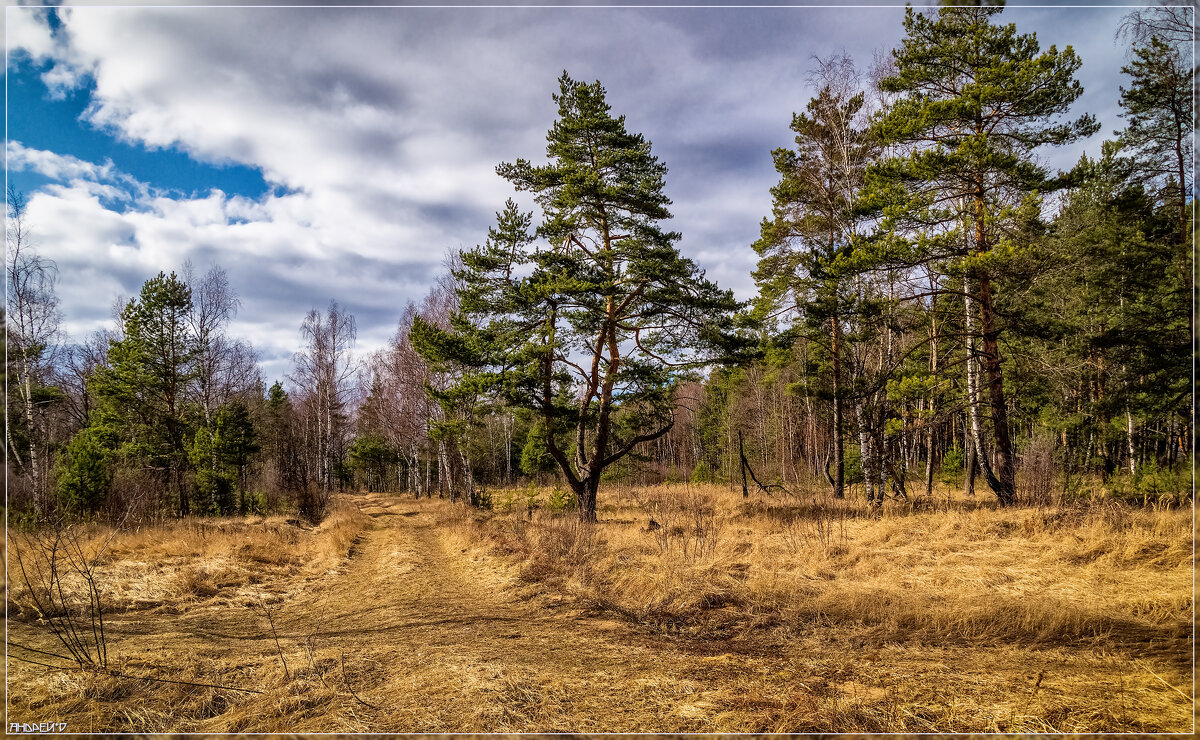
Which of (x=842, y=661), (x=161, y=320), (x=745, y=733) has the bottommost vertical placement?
(x=842, y=661)

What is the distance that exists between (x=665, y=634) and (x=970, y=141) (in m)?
10.9

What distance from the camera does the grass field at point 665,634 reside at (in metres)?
3.08

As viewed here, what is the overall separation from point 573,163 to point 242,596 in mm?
12045

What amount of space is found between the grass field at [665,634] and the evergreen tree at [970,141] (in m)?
5.32

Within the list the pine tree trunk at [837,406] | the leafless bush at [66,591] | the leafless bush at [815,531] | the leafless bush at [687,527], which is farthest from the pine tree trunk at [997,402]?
the leafless bush at [66,591]

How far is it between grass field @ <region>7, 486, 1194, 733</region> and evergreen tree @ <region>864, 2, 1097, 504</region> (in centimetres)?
532

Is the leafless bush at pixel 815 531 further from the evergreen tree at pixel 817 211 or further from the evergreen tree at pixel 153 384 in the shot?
the evergreen tree at pixel 153 384

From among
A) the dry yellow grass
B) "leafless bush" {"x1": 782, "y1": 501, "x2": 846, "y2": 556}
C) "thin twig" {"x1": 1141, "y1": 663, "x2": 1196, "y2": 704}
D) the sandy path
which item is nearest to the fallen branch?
the sandy path

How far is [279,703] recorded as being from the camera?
3256 mm

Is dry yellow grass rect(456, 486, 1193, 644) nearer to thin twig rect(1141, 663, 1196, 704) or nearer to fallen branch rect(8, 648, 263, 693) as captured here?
thin twig rect(1141, 663, 1196, 704)

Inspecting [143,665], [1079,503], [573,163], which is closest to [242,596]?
[143,665]

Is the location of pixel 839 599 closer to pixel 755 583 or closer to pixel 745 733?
pixel 755 583

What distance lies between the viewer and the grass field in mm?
3082

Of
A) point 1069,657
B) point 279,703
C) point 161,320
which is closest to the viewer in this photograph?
point 279,703
